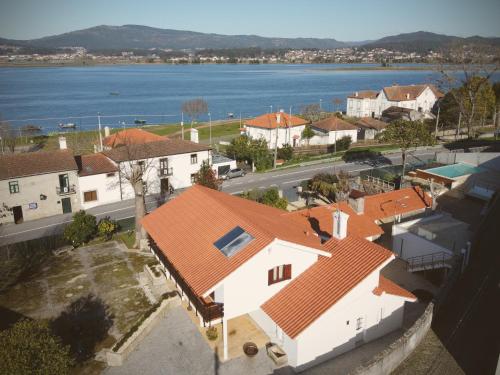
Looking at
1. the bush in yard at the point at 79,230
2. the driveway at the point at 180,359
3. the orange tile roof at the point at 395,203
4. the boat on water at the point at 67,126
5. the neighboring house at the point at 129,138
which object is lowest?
the boat on water at the point at 67,126

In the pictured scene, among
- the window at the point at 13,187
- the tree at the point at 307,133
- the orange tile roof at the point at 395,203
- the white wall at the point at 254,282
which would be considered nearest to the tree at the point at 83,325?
the white wall at the point at 254,282

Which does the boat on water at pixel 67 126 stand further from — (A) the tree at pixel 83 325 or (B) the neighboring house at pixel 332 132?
(A) the tree at pixel 83 325

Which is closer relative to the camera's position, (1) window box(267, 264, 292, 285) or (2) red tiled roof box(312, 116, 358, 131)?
(1) window box(267, 264, 292, 285)

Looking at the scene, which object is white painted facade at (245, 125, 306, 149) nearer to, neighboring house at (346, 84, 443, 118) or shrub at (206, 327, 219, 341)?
neighboring house at (346, 84, 443, 118)

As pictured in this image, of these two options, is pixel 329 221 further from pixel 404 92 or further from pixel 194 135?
pixel 404 92

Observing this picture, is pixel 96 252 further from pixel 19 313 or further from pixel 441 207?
pixel 441 207

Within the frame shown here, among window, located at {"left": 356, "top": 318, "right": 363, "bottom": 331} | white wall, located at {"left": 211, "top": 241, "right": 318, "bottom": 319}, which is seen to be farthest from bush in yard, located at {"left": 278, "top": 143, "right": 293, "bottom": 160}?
window, located at {"left": 356, "top": 318, "right": 363, "bottom": 331}
